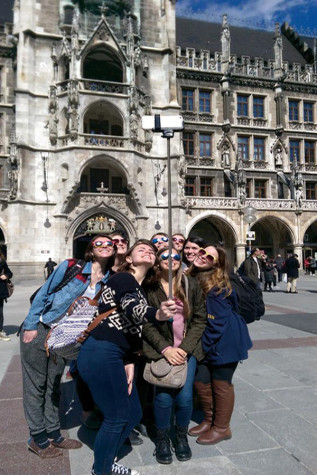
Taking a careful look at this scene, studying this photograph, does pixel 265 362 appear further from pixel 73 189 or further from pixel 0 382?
pixel 73 189

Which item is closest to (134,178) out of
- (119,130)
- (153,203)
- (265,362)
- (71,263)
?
(153,203)

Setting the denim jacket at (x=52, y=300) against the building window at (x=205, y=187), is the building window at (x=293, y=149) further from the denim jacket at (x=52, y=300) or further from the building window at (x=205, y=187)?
the denim jacket at (x=52, y=300)

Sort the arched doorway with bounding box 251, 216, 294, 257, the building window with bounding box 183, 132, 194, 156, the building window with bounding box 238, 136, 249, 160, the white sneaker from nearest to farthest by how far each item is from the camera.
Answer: the white sneaker, the building window with bounding box 183, 132, 194, 156, the building window with bounding box 238, 136, 249, 160, the arched doorway with bounding box 251, 216, 294, 257

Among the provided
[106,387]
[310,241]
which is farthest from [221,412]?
[310,241]

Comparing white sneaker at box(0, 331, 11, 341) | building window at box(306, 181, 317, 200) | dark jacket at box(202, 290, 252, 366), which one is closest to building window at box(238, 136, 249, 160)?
building window at box(306, 181, 317, 200)

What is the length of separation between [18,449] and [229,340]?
2.08m

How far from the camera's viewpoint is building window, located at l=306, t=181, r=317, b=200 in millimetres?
30906

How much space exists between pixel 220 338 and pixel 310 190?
98.9 feet

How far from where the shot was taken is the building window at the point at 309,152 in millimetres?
31141

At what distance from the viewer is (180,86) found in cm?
2847

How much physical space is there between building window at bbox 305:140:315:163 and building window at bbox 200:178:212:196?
8.72 metres

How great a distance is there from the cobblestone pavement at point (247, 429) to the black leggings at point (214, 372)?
21.5 inches

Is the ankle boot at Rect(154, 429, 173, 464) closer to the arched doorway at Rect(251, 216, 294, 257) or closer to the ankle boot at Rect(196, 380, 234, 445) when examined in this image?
the ankle boot at Rect(196, 380, 234, 445)

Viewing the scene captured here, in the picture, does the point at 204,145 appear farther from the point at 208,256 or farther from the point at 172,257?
the point at 172,257
